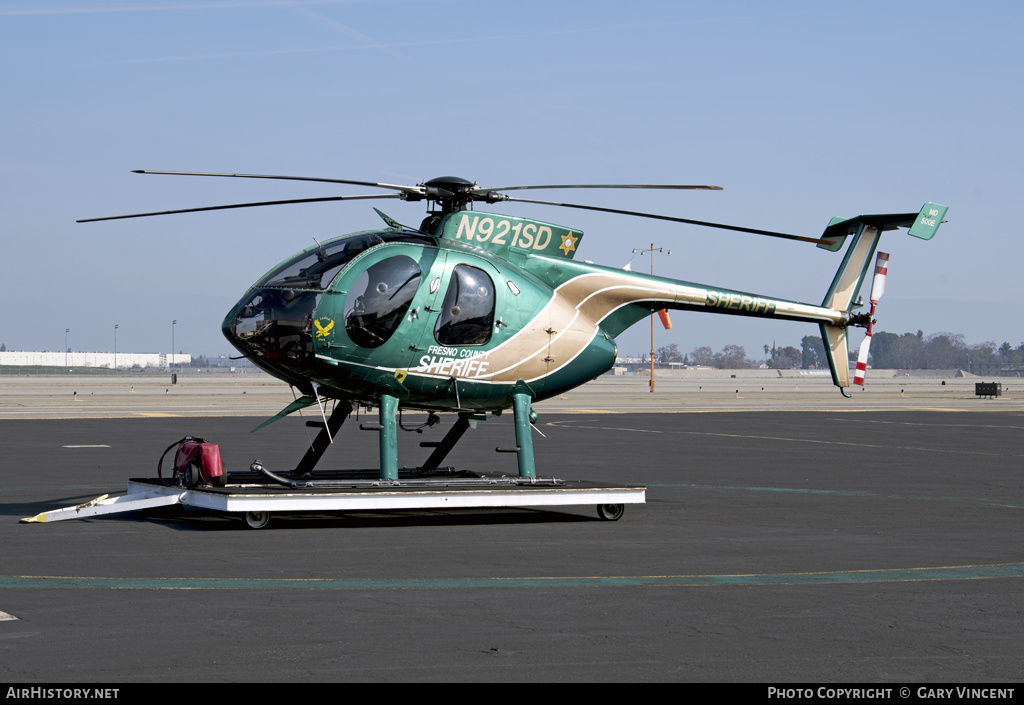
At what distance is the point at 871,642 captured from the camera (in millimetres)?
7934

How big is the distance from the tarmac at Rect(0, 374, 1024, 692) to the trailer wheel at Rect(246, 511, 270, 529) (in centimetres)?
13

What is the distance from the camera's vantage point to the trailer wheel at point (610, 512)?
1530cm

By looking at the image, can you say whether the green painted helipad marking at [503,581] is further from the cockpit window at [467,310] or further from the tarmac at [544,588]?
the cockpit window at [467,310]

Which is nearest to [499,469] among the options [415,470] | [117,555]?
[415,470]

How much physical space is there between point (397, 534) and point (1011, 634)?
7.28 m

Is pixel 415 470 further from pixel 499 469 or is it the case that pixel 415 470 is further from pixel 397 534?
pixel 499 469

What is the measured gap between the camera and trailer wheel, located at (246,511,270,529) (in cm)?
1362

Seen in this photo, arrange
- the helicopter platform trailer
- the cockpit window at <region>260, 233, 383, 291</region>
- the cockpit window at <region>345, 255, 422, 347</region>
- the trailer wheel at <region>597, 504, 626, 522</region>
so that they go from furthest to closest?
the trailer wheel at <region>597, 504, 626, 522</region> < the cockpit window at <region>345, 255, 422, 347</region> < the cockpit window at <region>260, 233, 383, 291</region> < the helicopter platform trailer

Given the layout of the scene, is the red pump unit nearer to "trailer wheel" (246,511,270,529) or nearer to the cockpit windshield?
"trailer wheel" (246,511,270,529)

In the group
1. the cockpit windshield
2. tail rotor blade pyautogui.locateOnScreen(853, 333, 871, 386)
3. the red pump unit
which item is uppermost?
the cockpit windshield

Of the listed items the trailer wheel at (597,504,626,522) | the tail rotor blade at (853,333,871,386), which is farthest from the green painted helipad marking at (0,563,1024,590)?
the tail rotor blade at (853,333,871,386)

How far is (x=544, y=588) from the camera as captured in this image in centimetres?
998

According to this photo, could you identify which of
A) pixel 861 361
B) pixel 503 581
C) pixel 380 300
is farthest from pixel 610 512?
pixel 861 361
